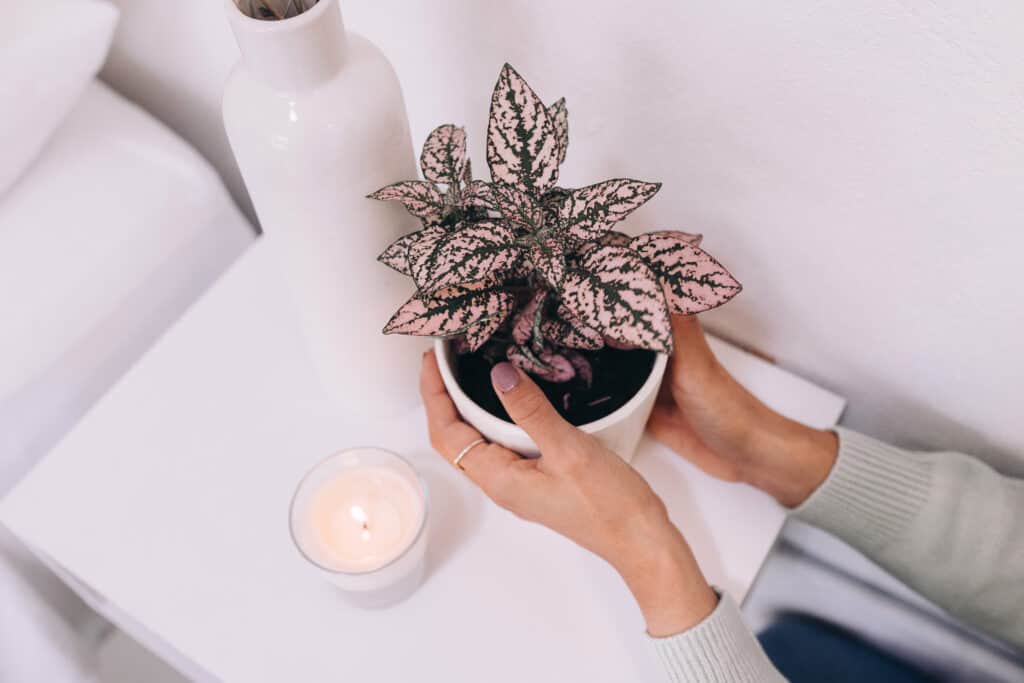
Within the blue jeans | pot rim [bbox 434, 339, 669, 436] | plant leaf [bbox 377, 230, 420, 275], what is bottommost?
the blue jeans

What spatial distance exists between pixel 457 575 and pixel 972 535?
46cm

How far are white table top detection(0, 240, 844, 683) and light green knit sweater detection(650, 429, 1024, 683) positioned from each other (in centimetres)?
7

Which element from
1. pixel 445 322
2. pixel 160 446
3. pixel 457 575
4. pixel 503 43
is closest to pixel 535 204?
pixel 445 322

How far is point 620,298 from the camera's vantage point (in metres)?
0.44

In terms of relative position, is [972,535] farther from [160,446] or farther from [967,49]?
[160,446]

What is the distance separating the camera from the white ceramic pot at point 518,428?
0.55m

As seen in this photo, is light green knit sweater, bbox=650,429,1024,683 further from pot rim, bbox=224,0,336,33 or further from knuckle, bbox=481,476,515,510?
pot rim, bbox=224,0,336,33

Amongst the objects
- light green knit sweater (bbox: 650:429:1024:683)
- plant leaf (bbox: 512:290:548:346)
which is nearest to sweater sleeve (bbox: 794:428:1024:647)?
light green knit sweater (bbox: 650:429:1024:683)

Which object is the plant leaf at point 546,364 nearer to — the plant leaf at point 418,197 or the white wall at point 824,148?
the plant leaf at point 418,197

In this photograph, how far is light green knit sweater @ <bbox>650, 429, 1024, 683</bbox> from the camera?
2.16ft

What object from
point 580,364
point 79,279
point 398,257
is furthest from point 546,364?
point 79,279

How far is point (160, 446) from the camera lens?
0.76m

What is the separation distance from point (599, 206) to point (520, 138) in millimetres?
Answer: 70

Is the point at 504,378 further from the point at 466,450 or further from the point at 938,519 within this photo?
the point at 938,519
